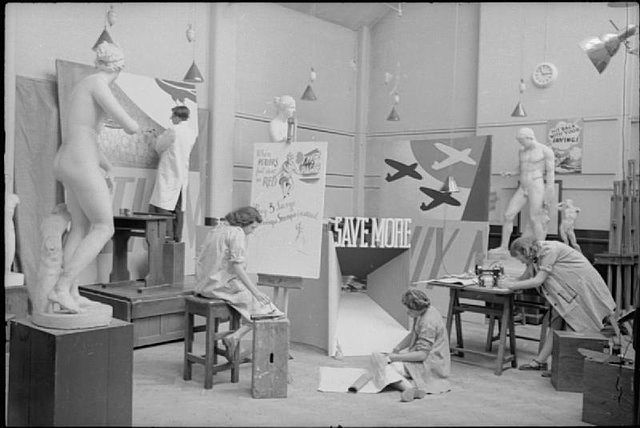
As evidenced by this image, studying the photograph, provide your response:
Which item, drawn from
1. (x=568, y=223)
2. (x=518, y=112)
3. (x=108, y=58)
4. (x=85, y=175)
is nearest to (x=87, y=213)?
(x=85, y=175)

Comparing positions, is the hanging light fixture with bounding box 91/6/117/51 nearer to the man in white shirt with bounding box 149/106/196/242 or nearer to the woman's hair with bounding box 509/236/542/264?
the man in white shirt with bounding box 149/106/196/242

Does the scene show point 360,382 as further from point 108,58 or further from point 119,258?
point 119,258

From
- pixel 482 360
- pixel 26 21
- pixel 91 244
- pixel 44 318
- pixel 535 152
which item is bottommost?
pixel 482 360

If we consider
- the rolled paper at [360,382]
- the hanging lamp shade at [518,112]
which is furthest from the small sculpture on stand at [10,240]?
the hanging lamp shade at [518,112]

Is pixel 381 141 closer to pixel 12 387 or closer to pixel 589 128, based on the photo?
pixel 589 128

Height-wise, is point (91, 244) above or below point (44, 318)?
above

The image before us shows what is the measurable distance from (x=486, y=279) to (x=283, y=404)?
2021 mm

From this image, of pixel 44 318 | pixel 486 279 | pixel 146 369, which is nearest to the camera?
pixel 44 318

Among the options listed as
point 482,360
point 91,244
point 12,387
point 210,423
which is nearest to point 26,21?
point 91,244

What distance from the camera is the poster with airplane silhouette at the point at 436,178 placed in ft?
22.0

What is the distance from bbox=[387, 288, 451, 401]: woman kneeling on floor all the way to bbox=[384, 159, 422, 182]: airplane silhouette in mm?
2869

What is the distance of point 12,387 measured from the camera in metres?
3.29

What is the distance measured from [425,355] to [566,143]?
4440 millimetres

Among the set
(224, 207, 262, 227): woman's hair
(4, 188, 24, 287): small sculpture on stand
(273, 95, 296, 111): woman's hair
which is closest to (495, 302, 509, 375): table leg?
(224, 207, 262, 227): woman's hair
